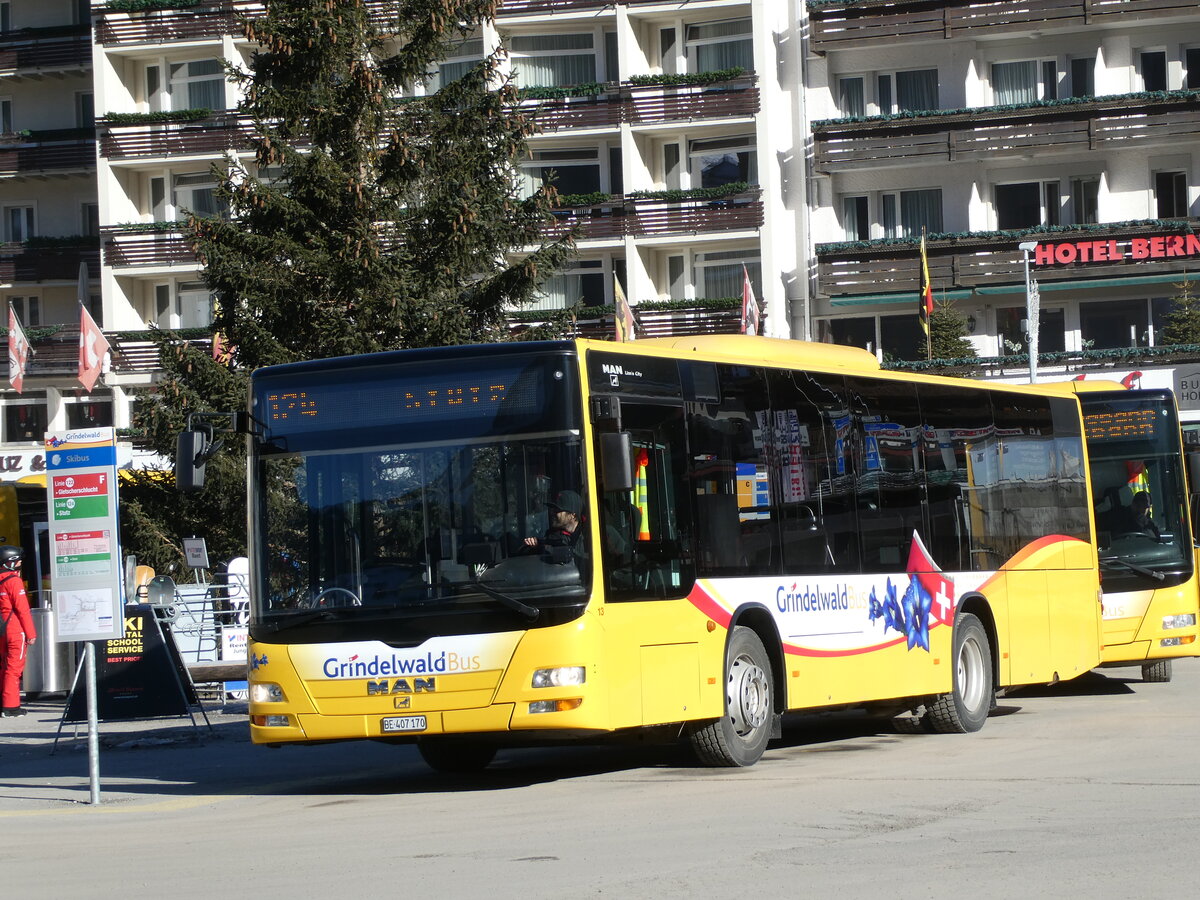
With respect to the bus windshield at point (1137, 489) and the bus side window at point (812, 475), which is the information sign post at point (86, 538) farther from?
the bus windshield at point (1137, 489)

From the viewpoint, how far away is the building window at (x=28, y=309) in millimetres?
56344

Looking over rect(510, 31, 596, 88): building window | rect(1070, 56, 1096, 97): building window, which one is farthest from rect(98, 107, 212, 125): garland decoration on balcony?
rect(1070, 56, 1096, 97): building window

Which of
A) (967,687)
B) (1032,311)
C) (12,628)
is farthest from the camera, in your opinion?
(1032,311)

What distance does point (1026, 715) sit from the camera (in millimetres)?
18203

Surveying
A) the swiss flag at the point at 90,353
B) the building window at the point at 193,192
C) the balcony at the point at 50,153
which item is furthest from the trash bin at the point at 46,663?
the balcony at the point at 50,153

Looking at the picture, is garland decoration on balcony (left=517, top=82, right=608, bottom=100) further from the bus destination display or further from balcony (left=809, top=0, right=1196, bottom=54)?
the bus destination display

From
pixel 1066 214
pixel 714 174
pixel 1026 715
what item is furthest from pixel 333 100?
pixel 1066 214

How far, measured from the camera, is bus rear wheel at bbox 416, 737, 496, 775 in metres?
14.5

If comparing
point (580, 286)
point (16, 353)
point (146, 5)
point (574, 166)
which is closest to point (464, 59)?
point (574, 166)

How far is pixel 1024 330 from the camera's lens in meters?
48.5

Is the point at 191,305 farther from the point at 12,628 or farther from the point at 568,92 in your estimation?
the point at 12,628

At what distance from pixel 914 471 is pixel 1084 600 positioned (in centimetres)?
375

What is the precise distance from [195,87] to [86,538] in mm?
42959

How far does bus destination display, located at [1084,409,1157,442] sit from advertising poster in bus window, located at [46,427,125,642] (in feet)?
39.5
